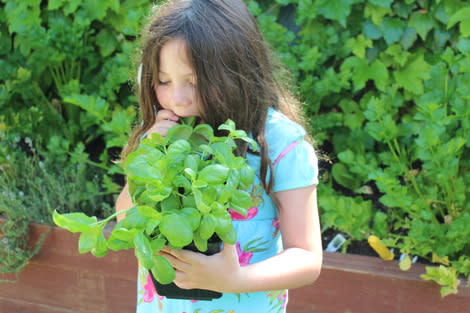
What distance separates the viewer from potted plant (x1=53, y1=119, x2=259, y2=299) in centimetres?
89

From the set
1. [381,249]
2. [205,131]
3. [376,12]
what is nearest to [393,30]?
[376,12]

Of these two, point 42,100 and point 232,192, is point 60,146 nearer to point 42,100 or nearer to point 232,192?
point 42,100

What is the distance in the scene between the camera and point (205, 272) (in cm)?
106

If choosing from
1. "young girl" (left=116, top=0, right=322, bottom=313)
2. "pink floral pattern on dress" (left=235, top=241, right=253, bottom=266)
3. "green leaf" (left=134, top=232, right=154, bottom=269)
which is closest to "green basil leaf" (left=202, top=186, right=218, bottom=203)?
"green leaf" (left=134, top=232, right=154, bottom=269)

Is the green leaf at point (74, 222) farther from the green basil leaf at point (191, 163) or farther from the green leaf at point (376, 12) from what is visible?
the green leaf at point (376, 12)

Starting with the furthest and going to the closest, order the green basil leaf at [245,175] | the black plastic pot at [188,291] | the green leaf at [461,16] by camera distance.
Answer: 1. the green leaf at [461,16]
2. the black plastic pot at [188,291]
3. the green basil leaf at [245,175]

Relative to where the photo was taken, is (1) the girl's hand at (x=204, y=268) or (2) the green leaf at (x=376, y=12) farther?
(2) the green leaf at (x=376, y=12)

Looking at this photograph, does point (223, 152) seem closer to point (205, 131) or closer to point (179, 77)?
point (205, 131)

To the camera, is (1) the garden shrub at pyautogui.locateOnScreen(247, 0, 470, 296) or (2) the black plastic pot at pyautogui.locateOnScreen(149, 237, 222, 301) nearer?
(2) the black plastic pot at pyautogui.locateOnScreen(149, 237, 222, 301)

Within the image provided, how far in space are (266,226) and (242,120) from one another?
0.27m

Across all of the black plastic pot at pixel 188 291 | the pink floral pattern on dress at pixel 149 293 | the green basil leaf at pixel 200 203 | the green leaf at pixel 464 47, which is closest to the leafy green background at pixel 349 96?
the green leaf at pixel 464 47

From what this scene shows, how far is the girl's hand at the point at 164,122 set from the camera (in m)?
1.22

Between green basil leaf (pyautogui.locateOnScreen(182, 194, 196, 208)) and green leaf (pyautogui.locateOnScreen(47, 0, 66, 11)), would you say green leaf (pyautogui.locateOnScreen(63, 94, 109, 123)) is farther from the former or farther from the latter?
green basil leaf (pyautogui.locateOnScreen(182, 194, 196, 208))

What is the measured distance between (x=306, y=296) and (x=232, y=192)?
1.30m
